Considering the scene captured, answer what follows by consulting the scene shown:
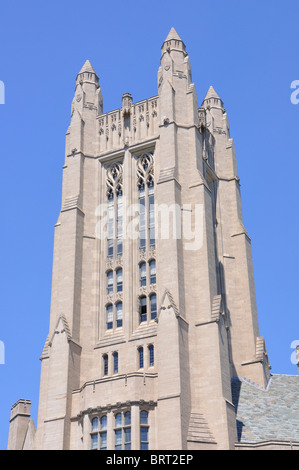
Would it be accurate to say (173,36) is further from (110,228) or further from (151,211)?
(110,228)

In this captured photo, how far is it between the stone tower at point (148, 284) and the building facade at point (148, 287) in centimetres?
8

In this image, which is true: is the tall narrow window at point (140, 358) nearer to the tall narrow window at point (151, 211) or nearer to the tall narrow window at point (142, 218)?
the tall narrow window at point (151, 211)

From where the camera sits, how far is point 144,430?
137 ft

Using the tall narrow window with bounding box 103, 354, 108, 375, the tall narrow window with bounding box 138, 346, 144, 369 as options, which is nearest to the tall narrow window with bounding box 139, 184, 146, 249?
the tall narrow window with bounding box 138, 346, 144, 369

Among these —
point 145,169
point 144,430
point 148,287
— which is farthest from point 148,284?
point 144,430

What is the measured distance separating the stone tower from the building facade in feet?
0.26

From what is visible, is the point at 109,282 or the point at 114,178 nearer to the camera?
the point at 109,282

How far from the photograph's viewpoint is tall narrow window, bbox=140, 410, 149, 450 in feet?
136

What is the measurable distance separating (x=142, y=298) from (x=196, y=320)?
4753 mm

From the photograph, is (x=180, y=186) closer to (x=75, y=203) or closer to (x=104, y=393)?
(x=75, y=203)

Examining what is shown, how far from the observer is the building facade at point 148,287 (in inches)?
1674

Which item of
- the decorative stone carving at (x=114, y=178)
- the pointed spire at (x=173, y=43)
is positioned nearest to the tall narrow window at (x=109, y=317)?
the decorative stone carving at (x=114, y=178)

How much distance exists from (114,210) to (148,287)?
6849 millimetres
